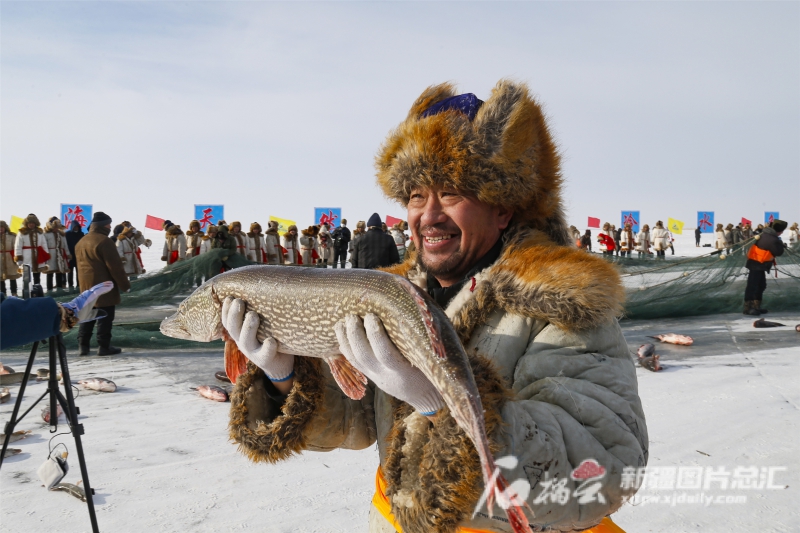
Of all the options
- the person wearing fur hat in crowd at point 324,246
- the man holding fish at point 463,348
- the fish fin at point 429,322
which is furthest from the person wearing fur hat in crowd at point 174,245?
the fish fin at point 429,322

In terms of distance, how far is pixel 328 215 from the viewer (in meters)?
30.4

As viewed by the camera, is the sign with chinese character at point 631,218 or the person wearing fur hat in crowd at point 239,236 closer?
the person wearing fur hat in crowd at point 239,236

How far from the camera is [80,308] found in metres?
3.27

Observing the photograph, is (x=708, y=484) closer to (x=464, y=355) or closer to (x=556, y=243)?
(x=556, y=243)

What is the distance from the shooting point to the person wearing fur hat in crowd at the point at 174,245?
16.8 m

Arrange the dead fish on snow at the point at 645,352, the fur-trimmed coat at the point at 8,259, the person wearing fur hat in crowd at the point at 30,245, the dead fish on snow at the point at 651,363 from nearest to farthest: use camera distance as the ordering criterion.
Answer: the dead fish on snow at the point at 651,363
the dead fish on snow at the point at 645,352
the fur-trimmed coat at the point at 8,259
the person wearing fur hat in crowd at the point at 30,245

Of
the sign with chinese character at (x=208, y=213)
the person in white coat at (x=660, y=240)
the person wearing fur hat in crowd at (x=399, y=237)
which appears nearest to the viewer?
the person wearing fur hat in crowd at (x=399, y=237)

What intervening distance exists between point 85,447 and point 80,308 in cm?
179

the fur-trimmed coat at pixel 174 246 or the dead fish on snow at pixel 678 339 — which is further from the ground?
the fur-trimmed coat at pixel 174 246

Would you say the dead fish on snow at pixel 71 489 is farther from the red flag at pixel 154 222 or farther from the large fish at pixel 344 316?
the red flag at pixel 154 222

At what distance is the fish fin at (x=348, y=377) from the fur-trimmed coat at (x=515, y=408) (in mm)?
146

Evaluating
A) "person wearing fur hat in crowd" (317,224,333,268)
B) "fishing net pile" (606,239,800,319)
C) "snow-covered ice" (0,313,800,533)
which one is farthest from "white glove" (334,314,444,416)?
"person wearing fur hat in crowd" (317,224,333,268)

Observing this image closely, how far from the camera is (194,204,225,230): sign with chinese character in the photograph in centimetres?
2541

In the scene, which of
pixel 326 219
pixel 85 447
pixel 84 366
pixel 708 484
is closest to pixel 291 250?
pixel 326 219
